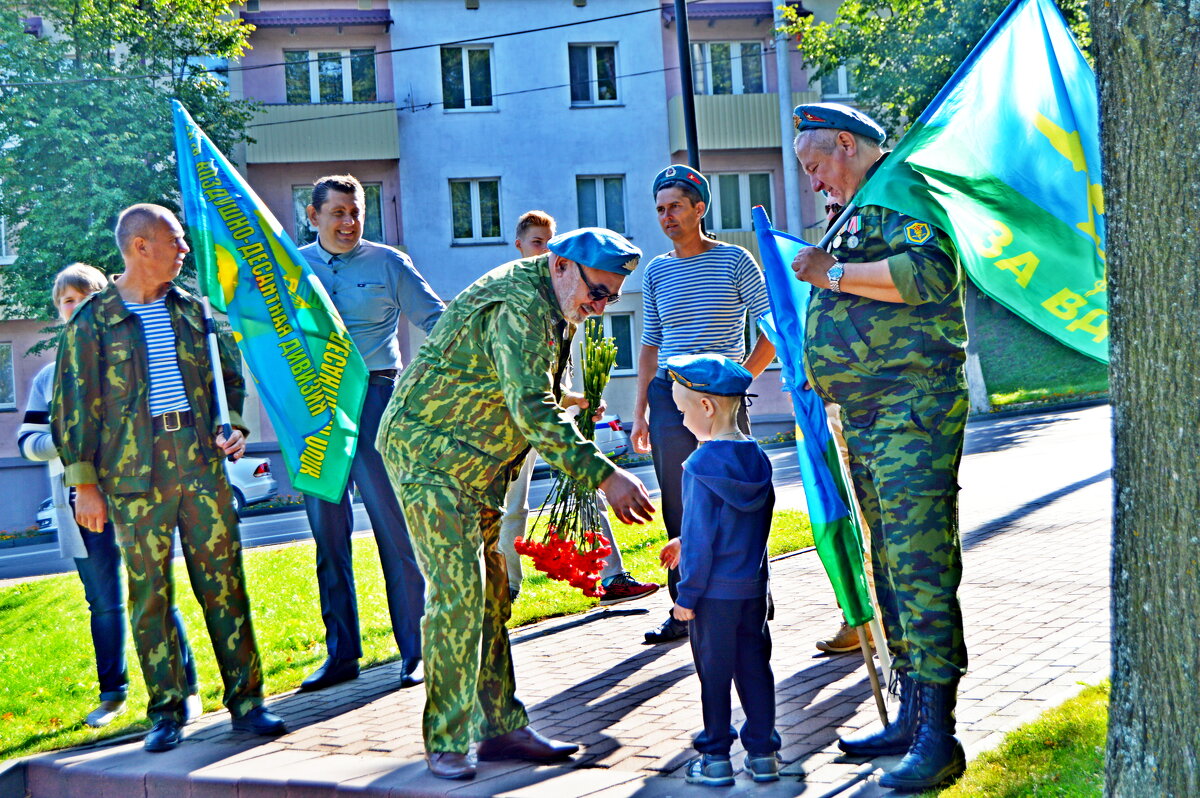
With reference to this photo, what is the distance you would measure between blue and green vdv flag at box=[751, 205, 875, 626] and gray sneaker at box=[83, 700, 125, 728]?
11.8 feet

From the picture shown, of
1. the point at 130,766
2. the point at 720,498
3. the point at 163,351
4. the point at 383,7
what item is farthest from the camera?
the point at 383,7

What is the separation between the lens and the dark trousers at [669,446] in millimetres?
6242

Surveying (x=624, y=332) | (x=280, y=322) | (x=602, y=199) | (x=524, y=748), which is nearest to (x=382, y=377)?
(x=280, y=322)

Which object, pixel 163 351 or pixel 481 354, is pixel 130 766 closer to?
pixel 163 351

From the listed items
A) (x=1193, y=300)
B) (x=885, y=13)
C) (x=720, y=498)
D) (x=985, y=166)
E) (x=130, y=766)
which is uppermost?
(x=885, y=13)

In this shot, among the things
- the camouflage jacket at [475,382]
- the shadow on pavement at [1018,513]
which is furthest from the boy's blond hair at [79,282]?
the shadow on pavement at [1018,513]

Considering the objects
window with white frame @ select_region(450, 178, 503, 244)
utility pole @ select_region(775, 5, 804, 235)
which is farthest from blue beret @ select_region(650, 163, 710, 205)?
window with white frame @ select_region(450, 178, 503, 244)

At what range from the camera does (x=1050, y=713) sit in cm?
430

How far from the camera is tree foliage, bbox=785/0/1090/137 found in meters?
25.9

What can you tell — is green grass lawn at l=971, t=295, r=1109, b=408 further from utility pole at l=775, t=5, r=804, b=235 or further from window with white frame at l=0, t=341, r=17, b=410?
window with white frame at l=0, t=341, r=17, b=410

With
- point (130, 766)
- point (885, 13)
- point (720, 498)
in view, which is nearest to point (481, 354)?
point (720, 498)

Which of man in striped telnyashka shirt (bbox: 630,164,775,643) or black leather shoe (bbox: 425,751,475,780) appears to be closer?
black leather shoe (bbox: 425,751,475,780)

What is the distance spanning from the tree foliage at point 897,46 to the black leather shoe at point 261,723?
23.0m

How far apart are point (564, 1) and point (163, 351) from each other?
28576mm
